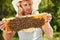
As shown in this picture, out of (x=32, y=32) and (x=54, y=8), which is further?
(x=54, y=8)

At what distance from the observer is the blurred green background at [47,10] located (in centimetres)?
223

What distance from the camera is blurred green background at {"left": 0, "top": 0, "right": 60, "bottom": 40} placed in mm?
2227

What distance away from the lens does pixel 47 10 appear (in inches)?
88.5

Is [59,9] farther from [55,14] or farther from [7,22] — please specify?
[7,22]

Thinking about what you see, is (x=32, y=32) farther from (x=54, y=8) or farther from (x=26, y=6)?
(x=54, y=8)

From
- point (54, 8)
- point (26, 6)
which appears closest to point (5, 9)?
point (26, 6)

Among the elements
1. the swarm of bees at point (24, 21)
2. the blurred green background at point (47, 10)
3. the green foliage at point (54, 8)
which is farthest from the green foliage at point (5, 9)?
the green foliage at point (54, 8)

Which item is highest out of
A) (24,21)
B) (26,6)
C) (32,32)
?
(26,6)

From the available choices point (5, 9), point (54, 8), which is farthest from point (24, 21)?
point (54, 8)

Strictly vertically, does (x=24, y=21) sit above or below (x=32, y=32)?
above

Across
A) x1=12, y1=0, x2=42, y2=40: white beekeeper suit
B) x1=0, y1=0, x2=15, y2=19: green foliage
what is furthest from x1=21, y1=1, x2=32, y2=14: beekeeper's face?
x1=0, y1=0, x2=15, y2=19: green foliage

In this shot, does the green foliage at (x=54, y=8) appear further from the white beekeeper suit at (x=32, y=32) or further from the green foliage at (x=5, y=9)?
the green foliage at (x=5, y=9)

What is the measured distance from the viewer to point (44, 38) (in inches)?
88.4

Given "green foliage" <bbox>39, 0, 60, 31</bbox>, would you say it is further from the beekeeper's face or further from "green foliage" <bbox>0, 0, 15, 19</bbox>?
"green foliage" <bbox>0, 0, 15, 19</bbox>
